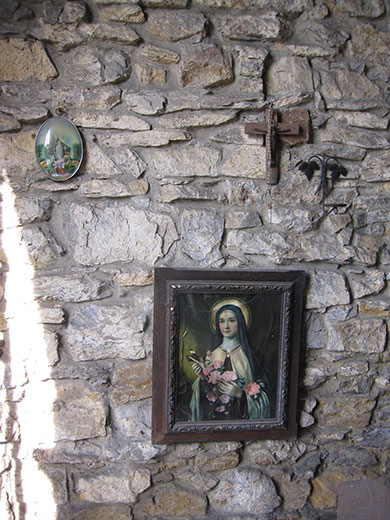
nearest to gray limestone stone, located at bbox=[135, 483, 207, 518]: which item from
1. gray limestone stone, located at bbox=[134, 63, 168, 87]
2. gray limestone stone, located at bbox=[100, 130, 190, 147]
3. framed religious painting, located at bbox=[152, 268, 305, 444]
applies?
framed religious painting, located at bbox=[152, 268, 305, 444]

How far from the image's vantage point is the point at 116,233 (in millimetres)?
1999

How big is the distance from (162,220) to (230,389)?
2.63 feet

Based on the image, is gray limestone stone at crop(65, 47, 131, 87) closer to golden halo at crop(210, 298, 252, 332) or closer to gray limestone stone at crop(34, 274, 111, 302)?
gray limestone stone at crop(34, 274, 111, 302)

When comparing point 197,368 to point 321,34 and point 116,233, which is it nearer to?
point 116,233

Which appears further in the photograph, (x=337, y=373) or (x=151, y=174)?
(x=337, y=373)

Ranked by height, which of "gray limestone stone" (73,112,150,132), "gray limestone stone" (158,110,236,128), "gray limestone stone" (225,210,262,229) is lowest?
"gray limestone stone" (225,210,262,229)

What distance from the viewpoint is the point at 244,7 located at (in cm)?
201

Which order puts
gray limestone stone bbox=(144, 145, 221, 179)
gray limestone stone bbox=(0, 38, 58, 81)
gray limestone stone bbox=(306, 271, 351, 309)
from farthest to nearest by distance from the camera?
A: gray limestone stone bbox=(306, 271, 351, 309), gray limestone stone bbox=(144, 145, 221, 179), gray limestone stone bbox=(0, 38, 58, 81)

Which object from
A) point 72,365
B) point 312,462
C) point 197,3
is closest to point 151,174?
point 197,3

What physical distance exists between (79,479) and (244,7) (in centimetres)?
217

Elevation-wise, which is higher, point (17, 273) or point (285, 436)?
point (17, 273)

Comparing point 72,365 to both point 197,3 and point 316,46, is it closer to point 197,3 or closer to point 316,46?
point 197,3

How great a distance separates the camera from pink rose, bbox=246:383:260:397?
6.83 feet

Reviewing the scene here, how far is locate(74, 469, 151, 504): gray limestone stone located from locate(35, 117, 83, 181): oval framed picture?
1304mm
